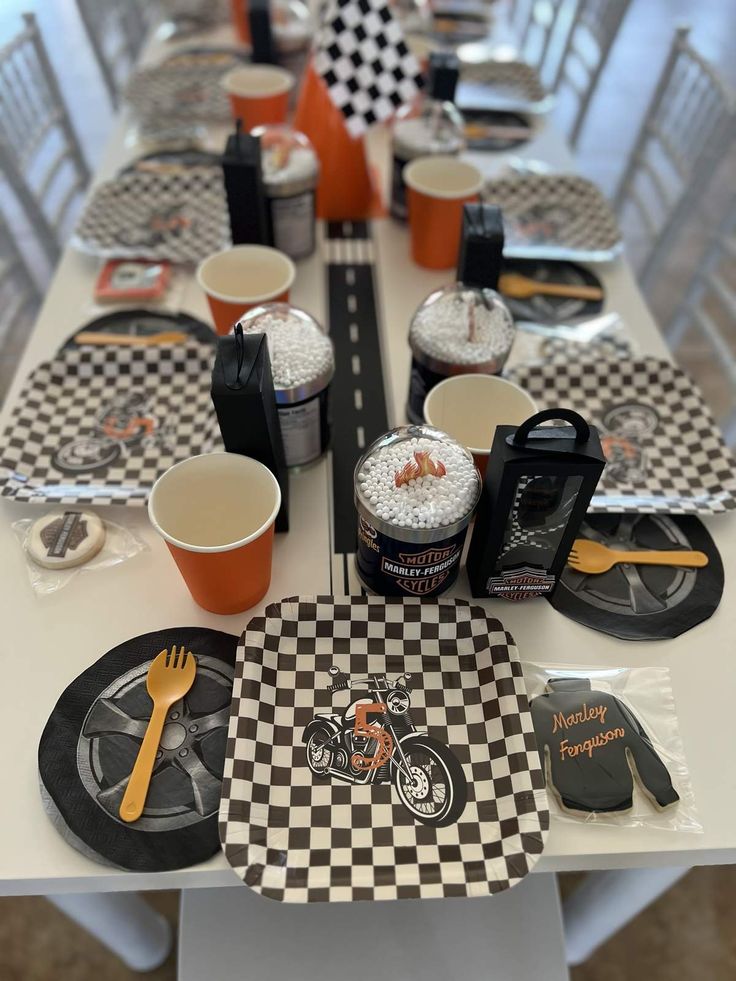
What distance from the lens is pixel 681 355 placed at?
2.36 m

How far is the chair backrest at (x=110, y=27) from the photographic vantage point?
2.10 meters

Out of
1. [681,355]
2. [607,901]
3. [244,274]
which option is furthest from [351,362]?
[681,355]

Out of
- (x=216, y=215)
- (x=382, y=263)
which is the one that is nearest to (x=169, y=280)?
(x=216, y=215)

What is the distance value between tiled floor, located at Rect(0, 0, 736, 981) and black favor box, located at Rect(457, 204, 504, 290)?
1.21 m

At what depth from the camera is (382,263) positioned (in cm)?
133

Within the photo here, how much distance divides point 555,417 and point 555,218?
35.0 inches

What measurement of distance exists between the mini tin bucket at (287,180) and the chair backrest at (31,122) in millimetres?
760

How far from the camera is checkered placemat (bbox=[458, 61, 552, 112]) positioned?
1757 millimetres

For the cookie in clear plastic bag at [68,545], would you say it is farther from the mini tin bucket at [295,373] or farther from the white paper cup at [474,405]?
the white paper cup at [474,405]

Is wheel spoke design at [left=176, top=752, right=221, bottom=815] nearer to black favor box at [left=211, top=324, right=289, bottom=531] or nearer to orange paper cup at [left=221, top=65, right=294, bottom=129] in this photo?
black favor box at [left=211, top=324, right=289, bottom=531]

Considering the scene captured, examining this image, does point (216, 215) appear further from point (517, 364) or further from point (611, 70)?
point (611, 70)

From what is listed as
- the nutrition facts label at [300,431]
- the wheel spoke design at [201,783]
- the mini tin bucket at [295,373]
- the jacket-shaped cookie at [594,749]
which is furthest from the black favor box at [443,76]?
the wheel spoke design at [201,783]

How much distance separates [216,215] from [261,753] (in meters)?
1.07

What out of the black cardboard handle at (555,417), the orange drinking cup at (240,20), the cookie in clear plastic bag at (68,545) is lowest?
the orange drinking cup at (240,20)
